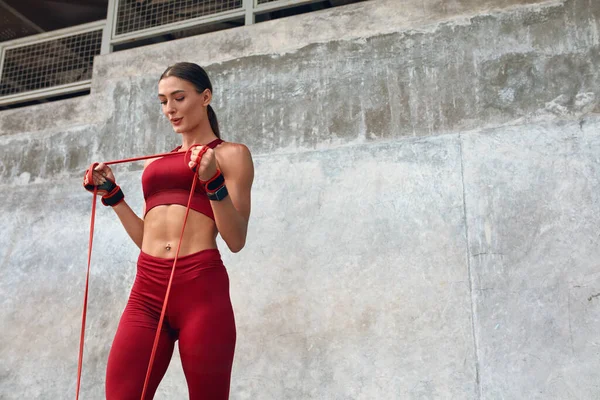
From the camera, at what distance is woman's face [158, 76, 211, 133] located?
2.39m

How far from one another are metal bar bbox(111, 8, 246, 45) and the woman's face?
Result: 216cm

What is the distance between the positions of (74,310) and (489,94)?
2.66 m

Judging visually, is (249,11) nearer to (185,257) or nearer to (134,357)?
(185,257)

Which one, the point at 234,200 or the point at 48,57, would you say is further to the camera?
the point at 48,57

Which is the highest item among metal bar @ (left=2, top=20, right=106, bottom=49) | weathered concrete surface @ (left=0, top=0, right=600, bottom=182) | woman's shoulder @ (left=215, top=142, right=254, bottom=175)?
Result: metal bar @ (left=2, top=20, right=106, bottom=49)

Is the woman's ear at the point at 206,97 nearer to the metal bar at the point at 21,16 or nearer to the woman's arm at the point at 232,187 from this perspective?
the woman's arm at the point at 232,187

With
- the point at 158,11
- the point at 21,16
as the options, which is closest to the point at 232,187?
the point at 158,11

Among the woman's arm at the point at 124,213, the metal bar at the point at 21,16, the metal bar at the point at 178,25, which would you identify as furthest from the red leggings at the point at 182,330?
the metal bar at the point at 21,16

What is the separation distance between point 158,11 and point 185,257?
3.13 meters

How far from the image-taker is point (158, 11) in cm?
484

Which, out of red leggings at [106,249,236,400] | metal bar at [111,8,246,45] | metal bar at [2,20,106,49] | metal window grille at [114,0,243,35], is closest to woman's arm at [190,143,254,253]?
red leggings at [106,249,236,400]

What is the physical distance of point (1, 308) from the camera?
13.6 feet

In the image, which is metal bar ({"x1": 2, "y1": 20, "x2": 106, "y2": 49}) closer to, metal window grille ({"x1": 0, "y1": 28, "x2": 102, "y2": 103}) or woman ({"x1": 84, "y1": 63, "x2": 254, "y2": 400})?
metal window grille ({"x1": 0, "y1": 28, "x2": 102, "y2": 103})

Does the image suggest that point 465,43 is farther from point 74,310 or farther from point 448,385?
point 74,310
